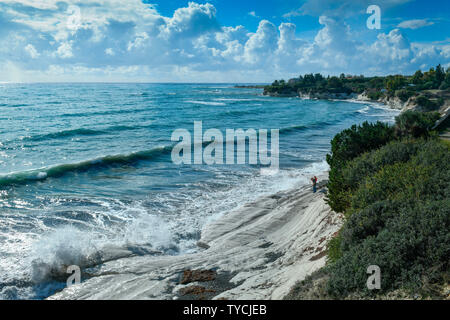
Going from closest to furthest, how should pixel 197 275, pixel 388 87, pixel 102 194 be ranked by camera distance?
pixel 197 275, pixel 102 194, pixel 388 87

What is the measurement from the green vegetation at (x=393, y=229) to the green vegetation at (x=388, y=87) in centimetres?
5213

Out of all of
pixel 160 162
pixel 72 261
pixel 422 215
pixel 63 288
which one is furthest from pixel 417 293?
pixel 160 162

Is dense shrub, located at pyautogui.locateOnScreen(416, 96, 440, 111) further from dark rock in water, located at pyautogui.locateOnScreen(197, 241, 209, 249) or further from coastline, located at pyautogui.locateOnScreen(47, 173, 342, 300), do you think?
dark rock in water, located at pyautogui.locateOnScreen(197, 241, 209, 249)

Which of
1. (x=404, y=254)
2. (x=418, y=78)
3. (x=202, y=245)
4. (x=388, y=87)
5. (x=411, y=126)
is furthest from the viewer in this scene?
(x=418, y=78)

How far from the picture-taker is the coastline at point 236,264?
821cm

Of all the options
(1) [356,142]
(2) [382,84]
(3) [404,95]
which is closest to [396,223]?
(1) [356,142]

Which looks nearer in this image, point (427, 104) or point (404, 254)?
point (404, 254)

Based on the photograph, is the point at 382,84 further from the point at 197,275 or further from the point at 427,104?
the point at 197,275

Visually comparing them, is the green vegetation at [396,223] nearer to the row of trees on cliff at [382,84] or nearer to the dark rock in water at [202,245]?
the dark rock in water at [202,245]

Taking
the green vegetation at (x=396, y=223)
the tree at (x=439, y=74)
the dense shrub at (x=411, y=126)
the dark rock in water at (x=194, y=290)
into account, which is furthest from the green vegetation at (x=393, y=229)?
the tree at (x=439, y=74)

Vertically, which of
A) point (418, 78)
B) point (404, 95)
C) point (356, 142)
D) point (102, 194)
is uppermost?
point (418, 78)

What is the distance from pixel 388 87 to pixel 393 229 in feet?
329

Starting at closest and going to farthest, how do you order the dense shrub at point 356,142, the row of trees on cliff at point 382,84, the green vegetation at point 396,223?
the green vegetation at point 396,223
the dense shrub at point 356,142
the row of trees on cliff at point 382,84

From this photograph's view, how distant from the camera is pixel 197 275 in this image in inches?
361
